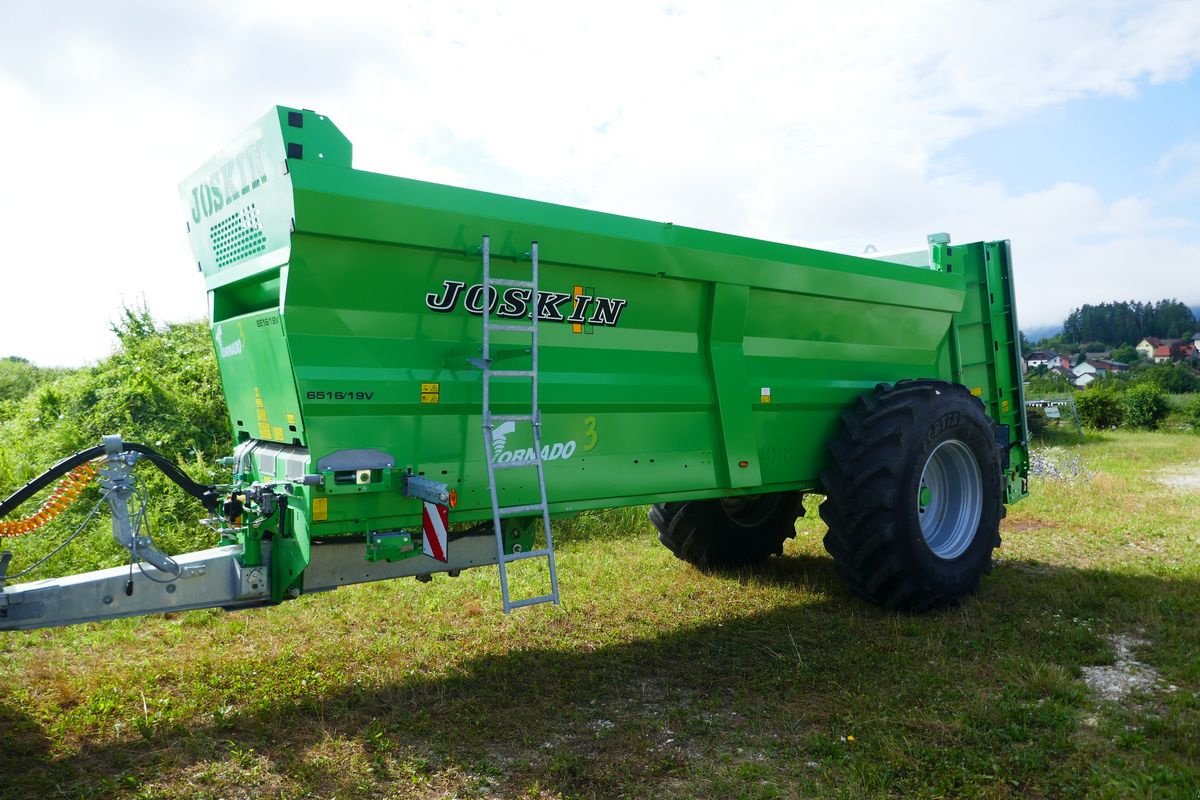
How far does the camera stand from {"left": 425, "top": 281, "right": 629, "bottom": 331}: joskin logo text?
4508 millimetres

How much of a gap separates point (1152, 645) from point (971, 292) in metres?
3.26

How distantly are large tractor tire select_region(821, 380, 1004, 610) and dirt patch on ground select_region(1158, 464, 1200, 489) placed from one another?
8885 millimetres

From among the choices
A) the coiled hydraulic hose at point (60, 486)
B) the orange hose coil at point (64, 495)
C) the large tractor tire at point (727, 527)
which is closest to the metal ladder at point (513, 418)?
the coiled hydraulic hose at point (60, 486)

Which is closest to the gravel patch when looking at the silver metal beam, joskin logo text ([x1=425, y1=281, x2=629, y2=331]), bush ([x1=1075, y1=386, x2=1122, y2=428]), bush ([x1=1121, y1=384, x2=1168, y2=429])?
joskin logo text ([x1=425, y1=281, x2=629, y2=331])

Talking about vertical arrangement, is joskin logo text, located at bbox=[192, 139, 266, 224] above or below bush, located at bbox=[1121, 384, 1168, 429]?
above

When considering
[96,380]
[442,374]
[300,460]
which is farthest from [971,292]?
[96,380]

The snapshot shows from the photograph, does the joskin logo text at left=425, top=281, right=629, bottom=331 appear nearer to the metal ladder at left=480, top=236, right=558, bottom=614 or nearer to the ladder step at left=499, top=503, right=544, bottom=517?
the metal ladder at left=480, top=236, right=558, bottom=614

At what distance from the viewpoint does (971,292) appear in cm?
760

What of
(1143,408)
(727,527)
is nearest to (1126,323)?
(1143,408)

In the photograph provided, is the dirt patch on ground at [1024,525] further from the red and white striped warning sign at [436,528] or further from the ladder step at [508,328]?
the red and white striped warning sign at [436,528]

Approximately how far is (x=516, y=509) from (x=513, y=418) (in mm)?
496

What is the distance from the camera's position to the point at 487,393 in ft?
14.8

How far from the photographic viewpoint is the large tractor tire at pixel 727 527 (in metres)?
7.49

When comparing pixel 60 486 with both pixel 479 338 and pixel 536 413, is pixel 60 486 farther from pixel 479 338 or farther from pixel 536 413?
pixel 536 413
